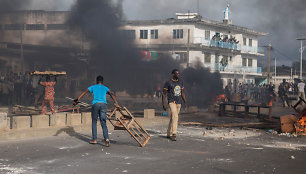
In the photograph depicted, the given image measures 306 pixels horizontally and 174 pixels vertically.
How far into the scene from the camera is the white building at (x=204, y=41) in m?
51.3

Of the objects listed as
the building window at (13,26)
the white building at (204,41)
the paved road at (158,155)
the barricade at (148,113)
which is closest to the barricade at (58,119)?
the paved road at (158,155)

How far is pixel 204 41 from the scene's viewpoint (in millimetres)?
53875

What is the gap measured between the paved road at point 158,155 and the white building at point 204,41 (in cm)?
3630

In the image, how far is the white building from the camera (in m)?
51.3

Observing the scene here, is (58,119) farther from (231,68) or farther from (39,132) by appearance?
(231,68)

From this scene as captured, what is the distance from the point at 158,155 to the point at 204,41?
46909 millimetres

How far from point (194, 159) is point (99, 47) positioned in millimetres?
23664

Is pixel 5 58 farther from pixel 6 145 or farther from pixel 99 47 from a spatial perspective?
pixel 6 145

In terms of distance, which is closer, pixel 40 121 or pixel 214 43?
Answer: pixel 40 121

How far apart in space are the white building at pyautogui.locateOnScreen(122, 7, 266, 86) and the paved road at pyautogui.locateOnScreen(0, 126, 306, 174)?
36298mm

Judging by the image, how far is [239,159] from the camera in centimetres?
768

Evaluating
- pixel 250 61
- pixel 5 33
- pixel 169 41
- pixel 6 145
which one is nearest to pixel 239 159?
pixel 6 145

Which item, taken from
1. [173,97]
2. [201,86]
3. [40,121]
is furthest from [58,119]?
[201,86]

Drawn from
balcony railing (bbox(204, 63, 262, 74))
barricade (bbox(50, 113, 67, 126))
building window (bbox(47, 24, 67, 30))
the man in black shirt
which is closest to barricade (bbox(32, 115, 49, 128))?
barricade (bbox(50, 113, 67, 126))
